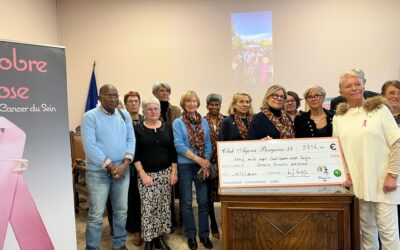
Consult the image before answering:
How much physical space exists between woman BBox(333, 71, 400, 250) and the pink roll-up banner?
6.50ft

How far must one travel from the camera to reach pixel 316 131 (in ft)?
7.98

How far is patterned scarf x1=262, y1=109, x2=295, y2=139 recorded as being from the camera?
92.7 inches

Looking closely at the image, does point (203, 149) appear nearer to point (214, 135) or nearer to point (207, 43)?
point (214, 135)

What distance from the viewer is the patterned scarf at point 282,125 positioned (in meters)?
2.35

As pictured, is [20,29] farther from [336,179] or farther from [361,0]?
[361,0]

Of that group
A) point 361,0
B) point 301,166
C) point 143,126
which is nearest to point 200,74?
point 143,126

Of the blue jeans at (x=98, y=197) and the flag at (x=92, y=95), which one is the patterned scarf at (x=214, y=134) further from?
the flag at (x=92, y=95)

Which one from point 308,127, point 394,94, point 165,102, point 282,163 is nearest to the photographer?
point 282,163

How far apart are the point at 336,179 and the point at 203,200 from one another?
123 cm

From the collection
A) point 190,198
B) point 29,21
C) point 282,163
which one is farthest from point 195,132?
point 29,21

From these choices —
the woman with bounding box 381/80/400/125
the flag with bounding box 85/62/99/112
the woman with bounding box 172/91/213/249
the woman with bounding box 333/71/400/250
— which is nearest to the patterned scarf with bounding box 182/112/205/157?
the woman with bounding box 172/91/213/249

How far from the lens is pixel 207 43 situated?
467 cm

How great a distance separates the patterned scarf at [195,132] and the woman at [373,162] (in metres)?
1.22

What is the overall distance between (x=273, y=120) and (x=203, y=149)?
73 cm
